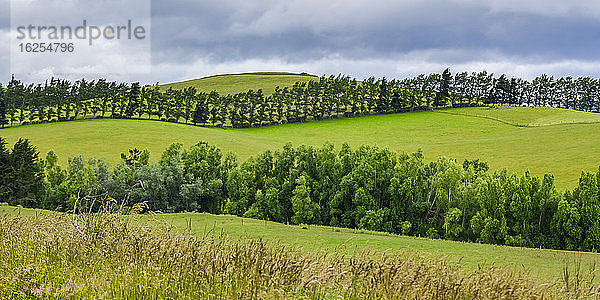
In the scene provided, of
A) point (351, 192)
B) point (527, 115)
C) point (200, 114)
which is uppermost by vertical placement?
point (527, 115)

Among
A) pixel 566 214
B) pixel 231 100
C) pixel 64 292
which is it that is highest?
pixel 231 100

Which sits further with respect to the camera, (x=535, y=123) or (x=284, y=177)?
(x=535, y=123)

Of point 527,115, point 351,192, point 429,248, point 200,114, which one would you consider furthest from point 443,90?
point 429,248

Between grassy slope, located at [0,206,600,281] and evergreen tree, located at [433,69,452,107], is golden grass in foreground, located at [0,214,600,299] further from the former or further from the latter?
evergreen tree, located at [433,69,452,107]

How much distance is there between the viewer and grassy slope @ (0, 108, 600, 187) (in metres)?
53.6

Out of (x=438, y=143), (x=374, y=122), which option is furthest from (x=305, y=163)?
(x=374, y=122)

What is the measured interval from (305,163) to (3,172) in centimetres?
2547

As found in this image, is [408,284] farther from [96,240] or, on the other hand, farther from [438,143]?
[438,143]

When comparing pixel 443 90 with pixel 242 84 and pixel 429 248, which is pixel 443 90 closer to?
pixel 242 84

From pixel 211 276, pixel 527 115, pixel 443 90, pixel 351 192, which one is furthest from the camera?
pixel 443 90

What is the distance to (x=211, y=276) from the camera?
5543 mm

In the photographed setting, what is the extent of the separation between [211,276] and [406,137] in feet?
241

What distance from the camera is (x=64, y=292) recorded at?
529cm

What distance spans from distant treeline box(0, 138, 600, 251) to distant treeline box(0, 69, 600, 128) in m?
52.0
